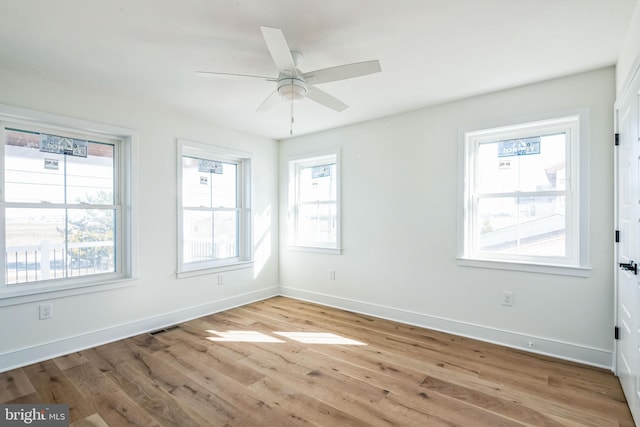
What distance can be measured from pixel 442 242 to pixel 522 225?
30.4 inches

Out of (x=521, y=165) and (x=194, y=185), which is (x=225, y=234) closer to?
(x=194, y=185)

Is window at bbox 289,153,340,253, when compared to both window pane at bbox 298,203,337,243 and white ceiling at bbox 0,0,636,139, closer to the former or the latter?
window pane at bbox 298,203,337,243

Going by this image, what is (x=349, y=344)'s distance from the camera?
313 centimetres

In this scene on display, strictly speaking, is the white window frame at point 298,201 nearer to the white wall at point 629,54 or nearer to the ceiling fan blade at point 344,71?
the ceiling fan blade at point 344,71

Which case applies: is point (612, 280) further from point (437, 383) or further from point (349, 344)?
point (349, 344)

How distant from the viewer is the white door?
1.91 metres

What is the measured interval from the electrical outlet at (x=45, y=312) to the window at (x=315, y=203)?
2.93 metres

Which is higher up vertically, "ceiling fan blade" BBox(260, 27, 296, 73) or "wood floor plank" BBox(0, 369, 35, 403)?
"ceiling fan blade" BBox(260, 27, 296, 73)

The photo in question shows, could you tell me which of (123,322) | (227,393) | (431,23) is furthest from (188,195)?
(431,23)

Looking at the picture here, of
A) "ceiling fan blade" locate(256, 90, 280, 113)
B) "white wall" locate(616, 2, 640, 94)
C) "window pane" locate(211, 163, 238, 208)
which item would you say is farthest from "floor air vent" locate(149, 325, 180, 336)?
"white wall" locate(616, 2, 640, 94)

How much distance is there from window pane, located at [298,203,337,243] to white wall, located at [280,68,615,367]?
274mm

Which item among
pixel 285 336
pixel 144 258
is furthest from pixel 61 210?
pixel 285 336

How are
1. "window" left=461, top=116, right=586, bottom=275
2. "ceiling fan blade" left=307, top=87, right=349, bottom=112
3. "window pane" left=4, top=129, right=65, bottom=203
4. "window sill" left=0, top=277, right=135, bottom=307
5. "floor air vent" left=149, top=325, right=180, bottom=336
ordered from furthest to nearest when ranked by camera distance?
"floor air vent" left=149, top=325, right=180, bottom=336 → "window" left=461, top=116, right=586, bottom=275 → "window pane" left=4, top=129, right=65, bottom=203 → "window sill" left=0, top=277, right=135, bottom=307 → "ceiling fan blade" left=307, top=87, right=349, bottom=112

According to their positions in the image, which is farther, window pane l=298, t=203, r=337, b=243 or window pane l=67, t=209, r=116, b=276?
window pane l=298, t=203, r=337, b=243
